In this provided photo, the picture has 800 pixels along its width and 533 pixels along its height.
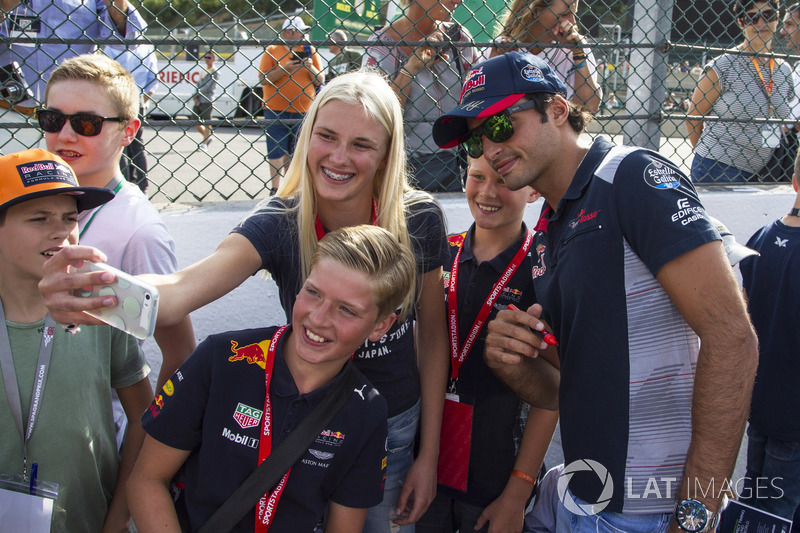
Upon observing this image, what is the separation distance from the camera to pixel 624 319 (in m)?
1.78

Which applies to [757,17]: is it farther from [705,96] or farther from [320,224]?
[320,224]

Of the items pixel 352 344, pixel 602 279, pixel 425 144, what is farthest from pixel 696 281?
pixel 425 144

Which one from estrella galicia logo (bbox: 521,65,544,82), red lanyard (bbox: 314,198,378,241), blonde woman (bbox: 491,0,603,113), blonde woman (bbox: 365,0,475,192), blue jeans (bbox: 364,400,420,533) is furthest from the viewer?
blonde woman (bbox: 491,0,603,113)

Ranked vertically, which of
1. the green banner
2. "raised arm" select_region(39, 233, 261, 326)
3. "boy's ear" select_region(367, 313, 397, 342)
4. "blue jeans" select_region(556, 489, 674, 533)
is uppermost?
the green banner

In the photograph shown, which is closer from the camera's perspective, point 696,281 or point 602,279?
point 696,281

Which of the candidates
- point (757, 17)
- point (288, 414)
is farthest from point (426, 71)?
point (757, 17)

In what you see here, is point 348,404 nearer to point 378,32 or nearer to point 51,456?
point 51,456

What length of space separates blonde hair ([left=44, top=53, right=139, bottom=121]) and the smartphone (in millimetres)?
988

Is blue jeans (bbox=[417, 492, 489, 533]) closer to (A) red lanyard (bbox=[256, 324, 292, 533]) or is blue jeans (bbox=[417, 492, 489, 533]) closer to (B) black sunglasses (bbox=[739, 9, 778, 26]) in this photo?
(A) red lanyard (bbox=[256, 324, 292, 533])

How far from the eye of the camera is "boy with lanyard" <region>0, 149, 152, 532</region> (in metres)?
1.77

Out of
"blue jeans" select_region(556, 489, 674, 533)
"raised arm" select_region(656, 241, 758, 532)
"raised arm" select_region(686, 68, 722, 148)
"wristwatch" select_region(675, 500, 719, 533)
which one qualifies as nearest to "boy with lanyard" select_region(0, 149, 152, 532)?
"blue jeans" select_region(556, 489, 674, 533)

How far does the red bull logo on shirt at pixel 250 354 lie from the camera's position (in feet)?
6.11

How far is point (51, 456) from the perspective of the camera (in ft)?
6.13

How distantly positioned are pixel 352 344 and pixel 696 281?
102cm
